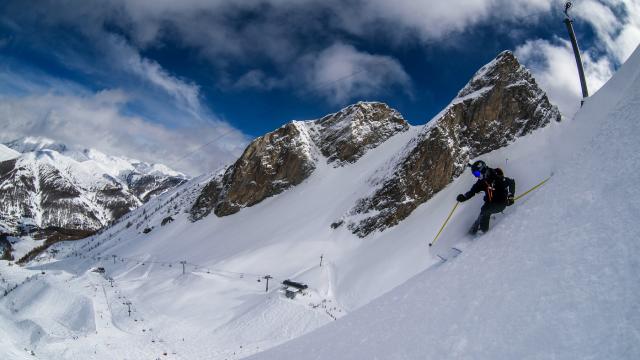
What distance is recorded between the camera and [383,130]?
8675cm

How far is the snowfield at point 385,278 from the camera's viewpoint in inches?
184

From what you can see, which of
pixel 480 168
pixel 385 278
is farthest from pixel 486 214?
pixel 385 278

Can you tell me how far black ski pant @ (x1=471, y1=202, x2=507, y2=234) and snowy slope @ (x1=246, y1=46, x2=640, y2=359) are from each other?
1.39m

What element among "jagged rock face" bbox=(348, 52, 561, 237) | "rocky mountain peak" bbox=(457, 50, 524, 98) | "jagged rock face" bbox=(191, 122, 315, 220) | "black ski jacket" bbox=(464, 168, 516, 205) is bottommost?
"black ski jacket" bbox=(464, 168, 516, 205)

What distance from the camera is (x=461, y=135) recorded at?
6178 cm

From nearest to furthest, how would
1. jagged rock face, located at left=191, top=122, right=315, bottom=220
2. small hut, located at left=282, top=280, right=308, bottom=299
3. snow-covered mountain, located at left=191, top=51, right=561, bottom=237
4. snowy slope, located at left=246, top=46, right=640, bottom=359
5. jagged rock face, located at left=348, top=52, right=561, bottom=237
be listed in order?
1. snowy slope, located at left=246, top=46, right=640, bottom=359
2. small hut, located at left=282, top=280, right=308, bottom=299
3. jagged rock face, located at left=348, top=52, right=561, bottom=237
4. snow-covered mountain, located at left=191, top=51, right=561, bottom=237
5. jagged rock face, located at left=191, top=122, right=315, bottom=220

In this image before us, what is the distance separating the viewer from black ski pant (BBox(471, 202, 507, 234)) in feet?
31.2

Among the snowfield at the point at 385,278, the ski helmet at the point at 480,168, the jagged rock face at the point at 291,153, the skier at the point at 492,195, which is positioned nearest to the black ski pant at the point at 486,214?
the skier at the point at 492,195

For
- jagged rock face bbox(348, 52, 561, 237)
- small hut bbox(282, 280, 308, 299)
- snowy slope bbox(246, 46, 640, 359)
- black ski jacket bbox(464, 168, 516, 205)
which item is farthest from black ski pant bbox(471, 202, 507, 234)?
jagged rock face bbox(348, 52, 561, 237)

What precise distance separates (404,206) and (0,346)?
1822 inches

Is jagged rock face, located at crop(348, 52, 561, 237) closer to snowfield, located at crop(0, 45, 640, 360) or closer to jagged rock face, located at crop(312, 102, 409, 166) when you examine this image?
snowfield, located at crop(0, 45, 640, 360)

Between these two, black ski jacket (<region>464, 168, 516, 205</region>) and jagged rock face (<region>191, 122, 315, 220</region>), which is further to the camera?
jagged rock face (<region>191, 122, 315, 220</region>)

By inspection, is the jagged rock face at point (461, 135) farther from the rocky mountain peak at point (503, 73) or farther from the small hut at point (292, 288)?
the small hut at point (292, 288)

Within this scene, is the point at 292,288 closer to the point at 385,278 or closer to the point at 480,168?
the point at 385,278
